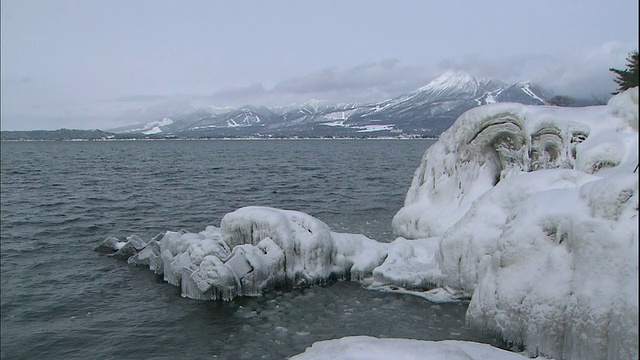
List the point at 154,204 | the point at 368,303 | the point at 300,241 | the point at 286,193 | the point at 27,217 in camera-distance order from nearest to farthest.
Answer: the point at 368,303, the point at 300,241, the point at 27,217, the point at 154,204, the point at 286,193

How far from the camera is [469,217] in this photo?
679 inches

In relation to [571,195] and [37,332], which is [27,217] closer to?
[37,332]

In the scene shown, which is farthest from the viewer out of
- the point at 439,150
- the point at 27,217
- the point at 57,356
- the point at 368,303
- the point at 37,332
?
the point at 27,217

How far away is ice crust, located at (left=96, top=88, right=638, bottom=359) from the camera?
1026 cm

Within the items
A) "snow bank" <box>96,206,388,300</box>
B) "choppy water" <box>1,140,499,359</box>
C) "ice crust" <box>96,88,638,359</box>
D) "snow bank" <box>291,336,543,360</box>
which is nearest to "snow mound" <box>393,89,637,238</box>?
"ice crust" <box>96,88,638,359</box>

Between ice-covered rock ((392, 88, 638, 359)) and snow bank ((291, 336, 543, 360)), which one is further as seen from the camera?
ice-covered rock ((392, 88, 638, 359))

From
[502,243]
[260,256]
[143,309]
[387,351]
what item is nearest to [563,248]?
[502,243]

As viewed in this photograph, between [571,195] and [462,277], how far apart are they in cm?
571

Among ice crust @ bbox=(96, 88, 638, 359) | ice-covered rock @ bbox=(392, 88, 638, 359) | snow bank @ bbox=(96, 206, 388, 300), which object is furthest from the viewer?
snow bank @ bbox=(96, 206, 388, 300)

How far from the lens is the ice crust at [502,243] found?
404 inches

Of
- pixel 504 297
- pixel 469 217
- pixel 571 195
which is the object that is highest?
pixel 571 195

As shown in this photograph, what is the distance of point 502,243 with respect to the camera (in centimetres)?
1289

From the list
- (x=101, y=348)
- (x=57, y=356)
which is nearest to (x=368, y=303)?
(x=101, y=348)

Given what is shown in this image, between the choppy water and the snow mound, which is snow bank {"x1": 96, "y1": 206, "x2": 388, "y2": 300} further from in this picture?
the snow mound
